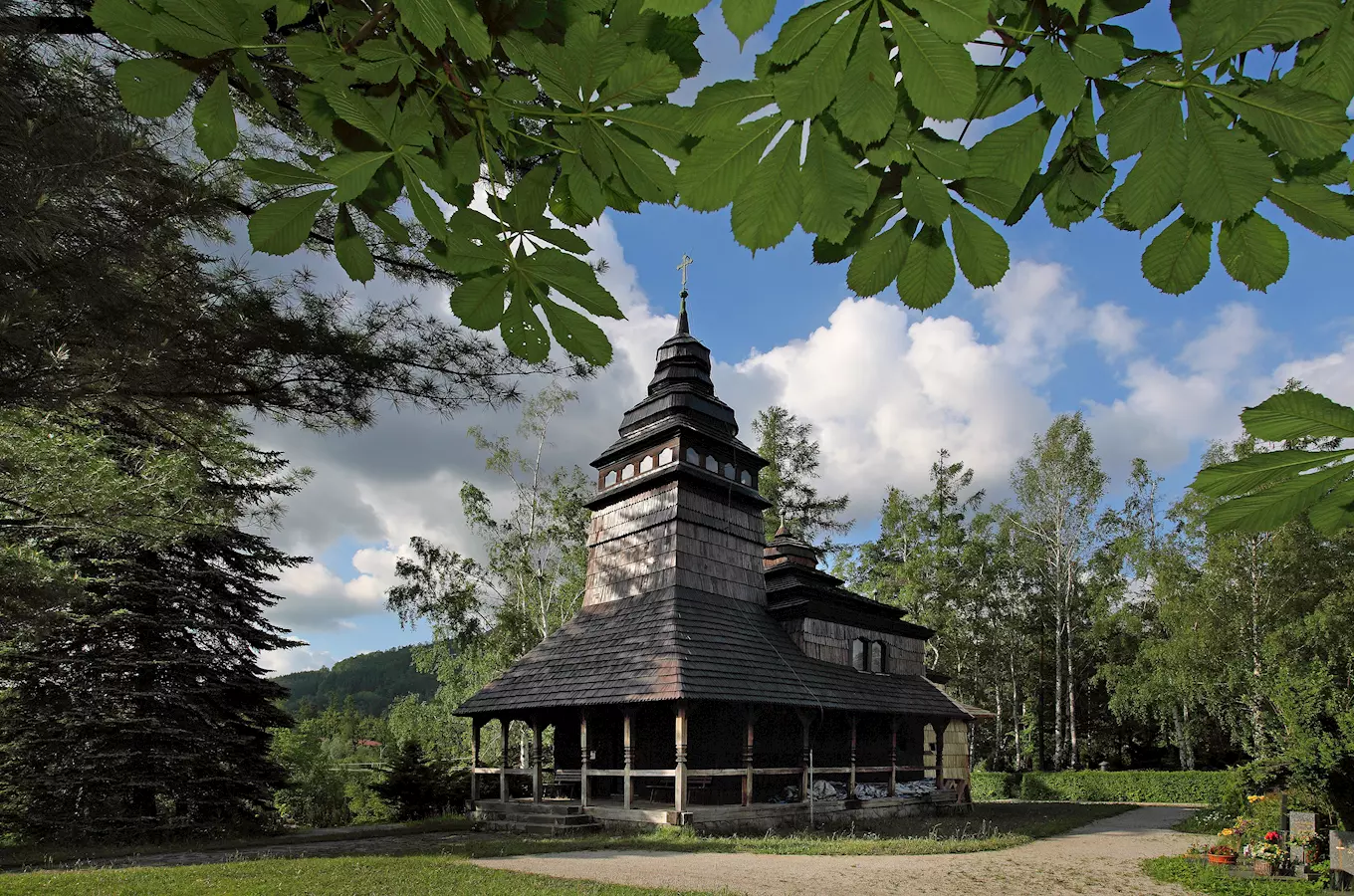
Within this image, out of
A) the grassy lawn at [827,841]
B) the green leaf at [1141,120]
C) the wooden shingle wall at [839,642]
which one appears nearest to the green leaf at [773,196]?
the green leaf at [1141,120]

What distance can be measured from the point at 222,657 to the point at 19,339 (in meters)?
15.6

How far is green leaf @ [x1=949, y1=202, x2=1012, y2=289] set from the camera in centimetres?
145

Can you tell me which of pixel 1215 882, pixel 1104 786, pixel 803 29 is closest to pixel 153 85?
pixel 803 29

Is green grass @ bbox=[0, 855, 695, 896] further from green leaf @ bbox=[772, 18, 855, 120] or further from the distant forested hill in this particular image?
the distant forested hill

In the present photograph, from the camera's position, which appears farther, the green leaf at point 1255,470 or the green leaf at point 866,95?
the green leaf at point 1255,470

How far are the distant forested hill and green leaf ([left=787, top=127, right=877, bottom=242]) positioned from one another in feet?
379

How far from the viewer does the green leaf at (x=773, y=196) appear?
1220 millimetres

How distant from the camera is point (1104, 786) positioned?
93.8ft

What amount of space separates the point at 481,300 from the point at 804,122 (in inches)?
32.4

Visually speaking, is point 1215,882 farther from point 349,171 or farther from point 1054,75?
point 349,171

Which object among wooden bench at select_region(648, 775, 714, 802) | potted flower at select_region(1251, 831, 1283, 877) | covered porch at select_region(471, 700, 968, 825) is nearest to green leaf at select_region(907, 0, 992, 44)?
potted flower at select_region(1251, 831, 1283, 877)

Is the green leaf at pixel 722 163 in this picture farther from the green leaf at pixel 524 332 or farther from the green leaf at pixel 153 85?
the green leaf at pixel 153 85

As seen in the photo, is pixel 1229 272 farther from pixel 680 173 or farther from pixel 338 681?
pixel 338 681

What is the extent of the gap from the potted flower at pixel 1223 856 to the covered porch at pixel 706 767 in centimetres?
762
